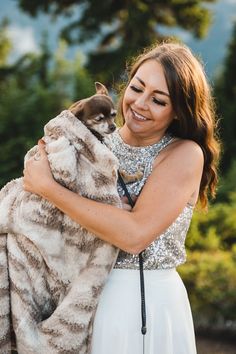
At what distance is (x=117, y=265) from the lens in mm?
2719

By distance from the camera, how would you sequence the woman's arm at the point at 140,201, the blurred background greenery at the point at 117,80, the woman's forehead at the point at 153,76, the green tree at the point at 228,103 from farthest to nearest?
1. the green tree at the point at 228,103
2. the blurred background greenery at the point at 117,80
3. the woman's forehead at the point at 153,76
4. the woman's arm at the point at 140,201

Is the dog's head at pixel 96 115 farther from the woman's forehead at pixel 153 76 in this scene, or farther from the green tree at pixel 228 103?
the green tree at pixel 228 103

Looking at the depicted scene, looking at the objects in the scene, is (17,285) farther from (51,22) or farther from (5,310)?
(51,22)

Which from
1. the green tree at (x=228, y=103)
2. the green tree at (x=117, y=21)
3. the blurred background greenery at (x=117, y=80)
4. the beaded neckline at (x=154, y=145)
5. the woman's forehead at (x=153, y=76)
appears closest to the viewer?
the woman's forehead at (x=153, y=76)

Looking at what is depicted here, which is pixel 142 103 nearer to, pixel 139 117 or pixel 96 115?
pixel 139 117

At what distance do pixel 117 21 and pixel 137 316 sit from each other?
11.1m

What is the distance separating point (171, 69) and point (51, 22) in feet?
35.2

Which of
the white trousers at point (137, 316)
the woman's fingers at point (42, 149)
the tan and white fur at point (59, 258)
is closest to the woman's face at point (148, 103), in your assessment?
the tan and white fur at point (59, 258)

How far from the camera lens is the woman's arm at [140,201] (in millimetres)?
2533

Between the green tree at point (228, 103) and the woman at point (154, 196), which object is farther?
the green tree at point (228, 103)

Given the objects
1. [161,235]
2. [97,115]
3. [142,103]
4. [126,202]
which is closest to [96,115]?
[97,115]

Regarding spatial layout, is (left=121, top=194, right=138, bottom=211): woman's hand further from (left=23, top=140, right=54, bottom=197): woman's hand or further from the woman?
(left=23, top=140, right=54, bottom=197): woman's hand

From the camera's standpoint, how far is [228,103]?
1223cm

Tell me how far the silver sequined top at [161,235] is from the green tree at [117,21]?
9.64m
